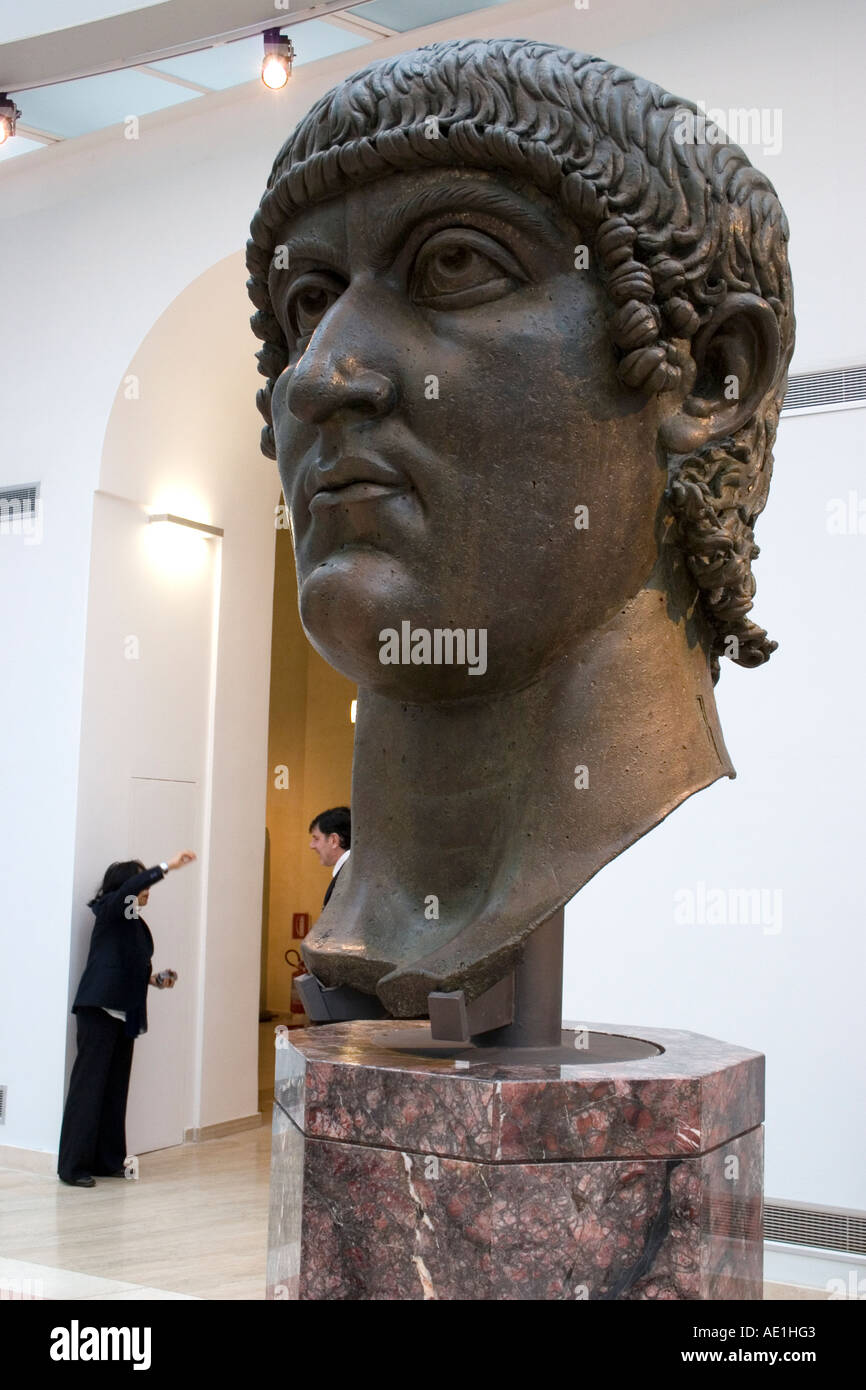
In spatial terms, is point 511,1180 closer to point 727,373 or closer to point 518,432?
point 518,432

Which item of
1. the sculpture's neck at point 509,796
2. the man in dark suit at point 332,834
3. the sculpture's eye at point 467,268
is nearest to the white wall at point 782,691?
the man in dark suit at point 332,834

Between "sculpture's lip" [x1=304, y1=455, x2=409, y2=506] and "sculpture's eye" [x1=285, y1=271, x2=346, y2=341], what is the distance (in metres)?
0.33

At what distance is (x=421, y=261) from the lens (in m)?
2.67

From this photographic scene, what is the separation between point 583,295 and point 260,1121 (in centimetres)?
896

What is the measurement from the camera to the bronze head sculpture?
103 inches

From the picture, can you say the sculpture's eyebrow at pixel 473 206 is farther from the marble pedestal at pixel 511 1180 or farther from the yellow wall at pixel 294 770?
the yellow wall at pixel 294 770

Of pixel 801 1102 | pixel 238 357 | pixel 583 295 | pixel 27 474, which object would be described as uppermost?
pixel 238 357

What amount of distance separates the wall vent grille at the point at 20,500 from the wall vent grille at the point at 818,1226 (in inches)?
240

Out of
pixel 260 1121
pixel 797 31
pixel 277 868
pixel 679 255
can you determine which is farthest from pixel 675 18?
pixel 277 868

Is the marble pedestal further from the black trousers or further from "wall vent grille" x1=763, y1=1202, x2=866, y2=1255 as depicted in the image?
the black trousers

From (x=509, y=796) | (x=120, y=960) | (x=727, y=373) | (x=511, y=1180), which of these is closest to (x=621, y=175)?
(x=727, y=373)

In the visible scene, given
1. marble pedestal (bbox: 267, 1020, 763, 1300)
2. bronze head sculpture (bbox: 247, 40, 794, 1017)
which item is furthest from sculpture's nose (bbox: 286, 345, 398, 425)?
marble pedestal (bbox: 267, 1020, 763, 1300)

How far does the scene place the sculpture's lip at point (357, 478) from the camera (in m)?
2.65

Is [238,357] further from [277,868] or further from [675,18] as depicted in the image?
[277,868]
